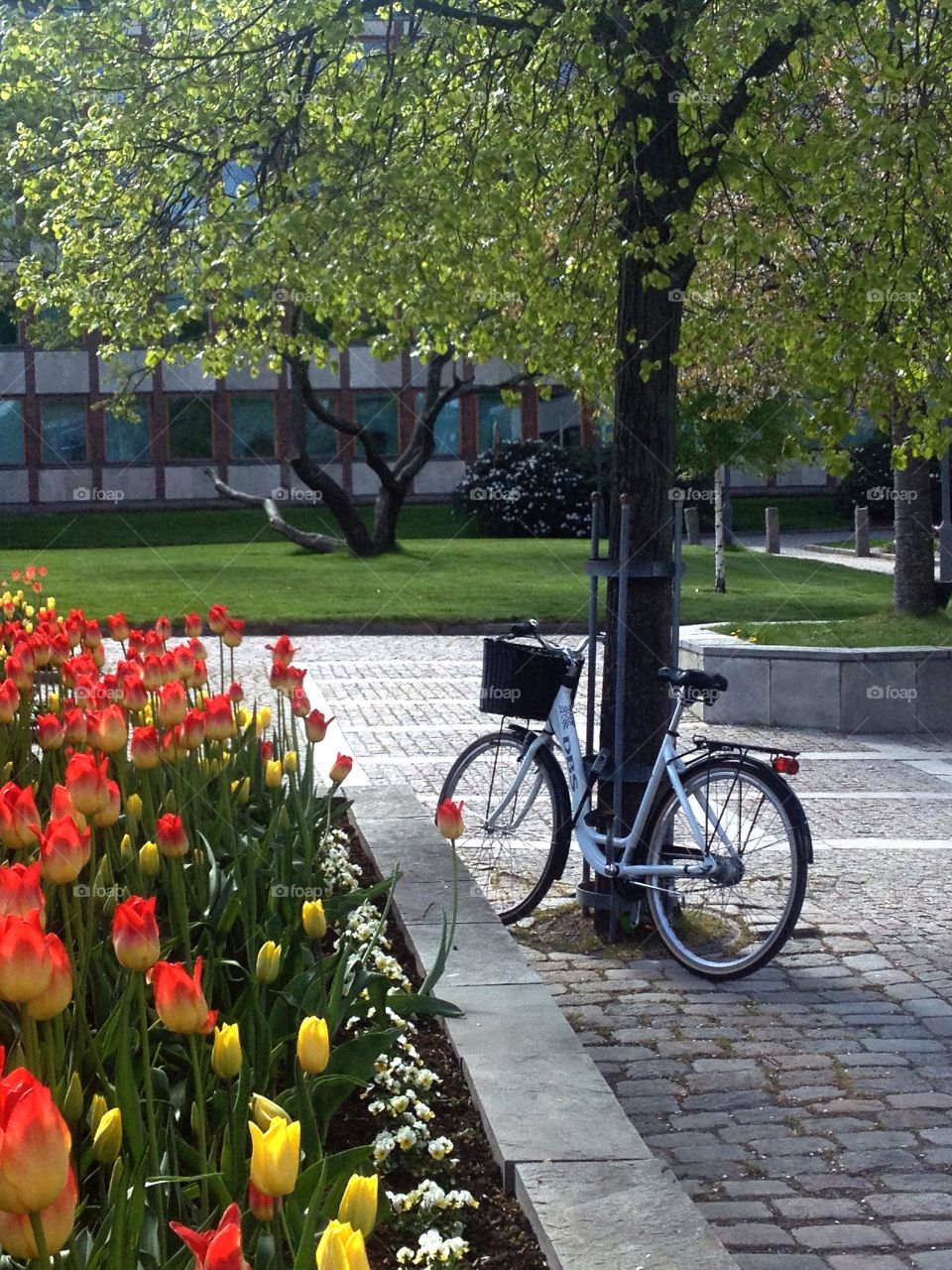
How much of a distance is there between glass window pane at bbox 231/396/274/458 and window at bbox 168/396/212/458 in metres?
0.70

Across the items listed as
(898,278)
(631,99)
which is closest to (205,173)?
(631,99)

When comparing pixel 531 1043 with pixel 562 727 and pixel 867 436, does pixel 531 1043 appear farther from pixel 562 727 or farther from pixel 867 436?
pixel 867 436

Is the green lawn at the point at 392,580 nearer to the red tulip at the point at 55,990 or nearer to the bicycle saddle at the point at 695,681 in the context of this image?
the bicycle saddle at the point at 695,681

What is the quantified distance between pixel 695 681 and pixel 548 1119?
2757 millimetres

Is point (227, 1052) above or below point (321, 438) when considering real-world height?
below

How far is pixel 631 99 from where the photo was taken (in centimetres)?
690

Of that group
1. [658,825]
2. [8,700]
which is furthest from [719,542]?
[8,700]

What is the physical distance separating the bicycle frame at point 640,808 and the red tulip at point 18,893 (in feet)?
12.7

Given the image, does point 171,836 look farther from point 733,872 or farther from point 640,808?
point 640,808

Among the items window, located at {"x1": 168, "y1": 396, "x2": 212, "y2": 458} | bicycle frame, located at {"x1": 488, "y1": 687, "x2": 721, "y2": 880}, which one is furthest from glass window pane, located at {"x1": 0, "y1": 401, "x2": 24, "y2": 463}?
bicycle frame, located at {"x1": 488, "y1": 687, "x2": 721, "y2": 880}

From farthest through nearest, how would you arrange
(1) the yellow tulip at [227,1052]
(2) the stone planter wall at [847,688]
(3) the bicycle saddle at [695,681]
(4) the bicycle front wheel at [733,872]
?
1. (2) the stone planter wall at [847,688]
2. (3) the bicycle saddle at [695,681]
3. (4) the bicycle front wheel at [733,872]
4. (1) the yellow tulip at [227,1052]

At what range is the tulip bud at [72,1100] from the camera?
96.1 inches

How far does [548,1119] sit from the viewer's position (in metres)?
3.27

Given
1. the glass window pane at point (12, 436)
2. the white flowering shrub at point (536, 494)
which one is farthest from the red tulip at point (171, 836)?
the glass window pane at point (12, 436)
